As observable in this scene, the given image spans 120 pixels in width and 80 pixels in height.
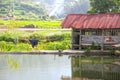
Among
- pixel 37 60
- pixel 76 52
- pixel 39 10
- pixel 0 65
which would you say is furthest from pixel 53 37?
pixel 39 10

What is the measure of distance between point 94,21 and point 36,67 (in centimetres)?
955

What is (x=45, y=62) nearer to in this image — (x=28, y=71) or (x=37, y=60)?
(x=37, y=60)

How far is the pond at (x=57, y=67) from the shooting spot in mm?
18016

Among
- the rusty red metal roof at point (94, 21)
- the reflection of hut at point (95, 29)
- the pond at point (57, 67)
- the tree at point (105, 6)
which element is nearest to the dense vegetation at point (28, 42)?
the reflection of hut at point (95, 29)

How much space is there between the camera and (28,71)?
1933cm

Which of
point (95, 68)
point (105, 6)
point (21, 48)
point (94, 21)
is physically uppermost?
point (105, 6)

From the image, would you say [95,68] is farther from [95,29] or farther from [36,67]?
[95,29]

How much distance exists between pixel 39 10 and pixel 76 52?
6374 cm

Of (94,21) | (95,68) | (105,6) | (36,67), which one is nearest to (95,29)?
(94,21)

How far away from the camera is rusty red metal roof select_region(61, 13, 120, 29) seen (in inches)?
1119

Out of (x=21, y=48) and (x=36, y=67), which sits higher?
(x=21, y=48)

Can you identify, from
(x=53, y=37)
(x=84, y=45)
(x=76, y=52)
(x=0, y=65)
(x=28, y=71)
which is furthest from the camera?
(x=53, y=37)

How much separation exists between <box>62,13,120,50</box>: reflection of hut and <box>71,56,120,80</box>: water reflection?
372cm

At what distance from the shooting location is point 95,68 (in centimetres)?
2089
